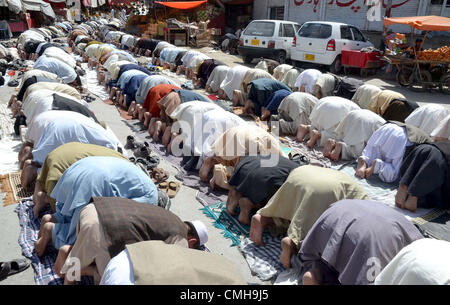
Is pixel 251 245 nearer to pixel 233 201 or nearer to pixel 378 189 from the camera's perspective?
pixel 233 201

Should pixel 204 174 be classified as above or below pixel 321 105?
below

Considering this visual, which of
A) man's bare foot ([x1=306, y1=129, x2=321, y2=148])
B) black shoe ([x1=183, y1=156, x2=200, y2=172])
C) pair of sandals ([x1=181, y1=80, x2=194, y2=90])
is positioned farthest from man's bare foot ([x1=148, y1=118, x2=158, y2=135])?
pair of sandals ([x1=181, y1=80, x2=194, y2=90])

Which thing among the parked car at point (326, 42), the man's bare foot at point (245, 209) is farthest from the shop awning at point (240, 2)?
the man's bare foot at point (245, 209)

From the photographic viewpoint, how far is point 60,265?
2988 millimetres

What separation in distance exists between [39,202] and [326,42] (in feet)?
35.5

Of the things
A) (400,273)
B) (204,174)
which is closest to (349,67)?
(204,174)

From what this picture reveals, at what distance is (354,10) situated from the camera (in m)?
16.8

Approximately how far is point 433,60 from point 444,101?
56.2 inches

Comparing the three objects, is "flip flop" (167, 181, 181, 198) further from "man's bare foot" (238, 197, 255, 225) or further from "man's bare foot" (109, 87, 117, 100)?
"man's bare foot" (109, 87, 117, 100)

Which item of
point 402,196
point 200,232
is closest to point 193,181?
point 200,232

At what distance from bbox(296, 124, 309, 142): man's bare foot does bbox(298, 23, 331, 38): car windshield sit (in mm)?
6714

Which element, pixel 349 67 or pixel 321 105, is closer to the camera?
pixel 321 105
